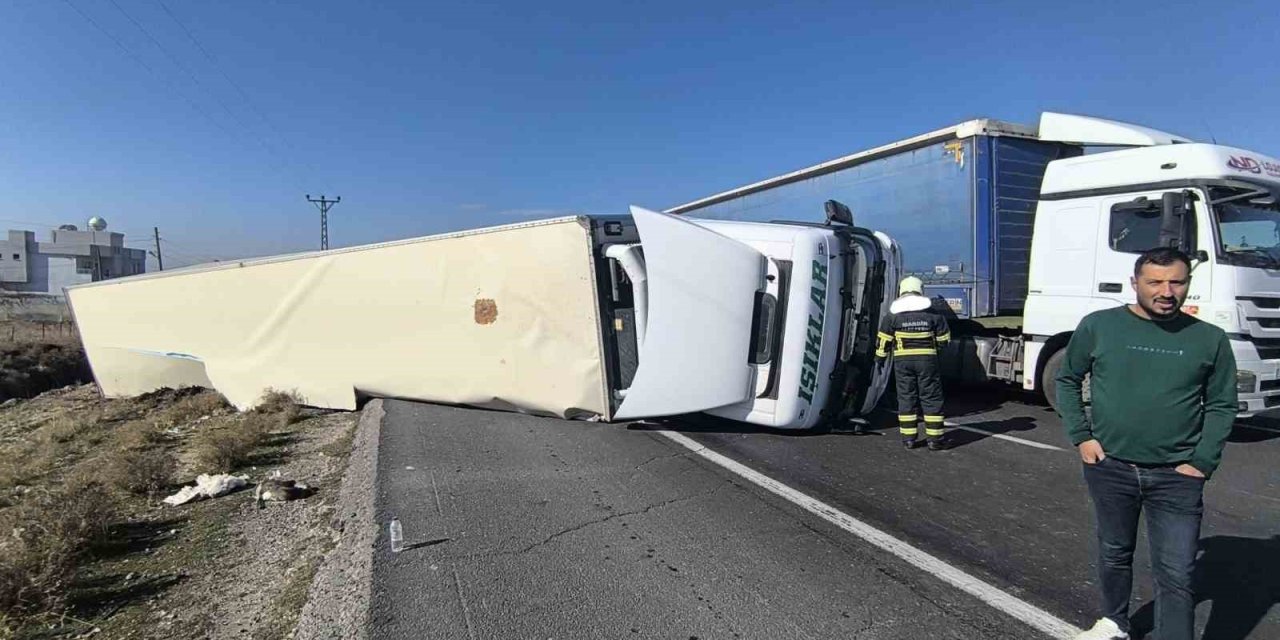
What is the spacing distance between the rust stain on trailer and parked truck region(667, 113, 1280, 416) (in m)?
5.60

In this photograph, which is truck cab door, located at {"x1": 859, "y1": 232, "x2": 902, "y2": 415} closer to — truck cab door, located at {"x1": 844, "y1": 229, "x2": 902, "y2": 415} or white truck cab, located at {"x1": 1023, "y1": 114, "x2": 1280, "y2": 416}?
truck cab door, located at {"x1": 844, "y1": 229, "x2": 902, "y2": 415}

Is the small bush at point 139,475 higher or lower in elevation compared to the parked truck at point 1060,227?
lower

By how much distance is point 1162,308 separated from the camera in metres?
2.49

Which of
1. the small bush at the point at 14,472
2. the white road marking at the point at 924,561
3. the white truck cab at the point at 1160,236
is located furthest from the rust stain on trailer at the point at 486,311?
the white truck cab at the point at 1160,236

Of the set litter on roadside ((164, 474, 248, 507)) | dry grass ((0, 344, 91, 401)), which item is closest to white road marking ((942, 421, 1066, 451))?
litter on roadside ((164, 474, 248, 507))

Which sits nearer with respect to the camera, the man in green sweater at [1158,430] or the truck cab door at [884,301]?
the man in green sweater at [1158,430]

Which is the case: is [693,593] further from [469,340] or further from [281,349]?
[281,349]

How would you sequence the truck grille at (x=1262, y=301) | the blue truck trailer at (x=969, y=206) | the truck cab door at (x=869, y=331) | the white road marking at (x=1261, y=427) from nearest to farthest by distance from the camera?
the truck grille at (x=1262, y=301)
the truck cab door at (x=869, y=331)
the white road marking at (x=1261, y=427)
the blue truck trailer at (x=969, y=206)

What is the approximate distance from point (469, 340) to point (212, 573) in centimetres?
387

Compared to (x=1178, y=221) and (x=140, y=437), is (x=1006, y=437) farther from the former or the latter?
(x=140, y=437)

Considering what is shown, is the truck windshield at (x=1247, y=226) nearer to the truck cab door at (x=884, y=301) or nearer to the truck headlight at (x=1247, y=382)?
the truck headlight at (x=1247, y=382)

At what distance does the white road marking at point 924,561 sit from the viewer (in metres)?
2.91

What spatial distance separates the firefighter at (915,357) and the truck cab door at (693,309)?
53.6 inches

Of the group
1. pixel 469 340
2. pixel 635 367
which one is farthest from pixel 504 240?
pixel 635 367
